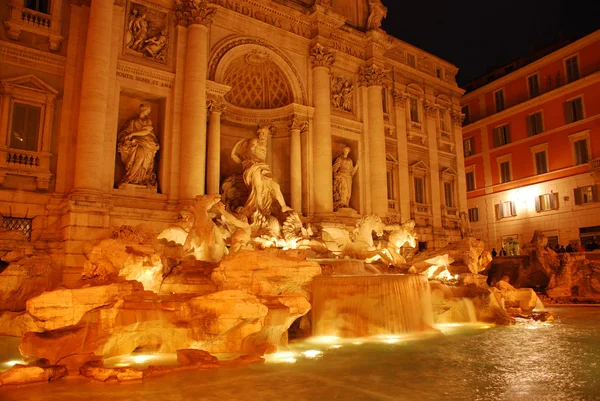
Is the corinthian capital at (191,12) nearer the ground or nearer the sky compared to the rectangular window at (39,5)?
nearer the sky

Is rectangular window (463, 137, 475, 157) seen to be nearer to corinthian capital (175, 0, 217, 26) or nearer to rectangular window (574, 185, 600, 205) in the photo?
rectangular window (574, 185, 600, 205)

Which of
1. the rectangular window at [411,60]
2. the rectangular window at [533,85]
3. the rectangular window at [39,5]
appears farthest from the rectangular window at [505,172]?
the rectangular window at [39,5]

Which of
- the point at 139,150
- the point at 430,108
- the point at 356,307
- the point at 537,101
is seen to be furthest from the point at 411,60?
the point at 356,307

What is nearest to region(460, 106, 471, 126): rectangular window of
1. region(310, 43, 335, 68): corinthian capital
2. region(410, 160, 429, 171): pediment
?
region(410, 160, 429, 171): pediment

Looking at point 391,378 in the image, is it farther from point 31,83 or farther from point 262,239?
point 31,83

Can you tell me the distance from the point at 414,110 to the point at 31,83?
15.9m

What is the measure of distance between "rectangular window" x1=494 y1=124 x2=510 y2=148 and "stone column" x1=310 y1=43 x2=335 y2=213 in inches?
618

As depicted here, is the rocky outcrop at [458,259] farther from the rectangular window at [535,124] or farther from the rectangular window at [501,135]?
the rectangular window at [501,135]

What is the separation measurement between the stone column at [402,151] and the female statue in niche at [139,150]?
36.0 ft

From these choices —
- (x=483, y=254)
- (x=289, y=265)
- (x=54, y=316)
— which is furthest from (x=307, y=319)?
(x=483, y=254)

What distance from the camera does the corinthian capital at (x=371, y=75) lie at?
773 inches

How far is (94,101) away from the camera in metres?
12.5

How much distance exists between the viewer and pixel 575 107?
25312 mm

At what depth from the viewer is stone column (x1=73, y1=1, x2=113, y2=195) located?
40.1 feet
